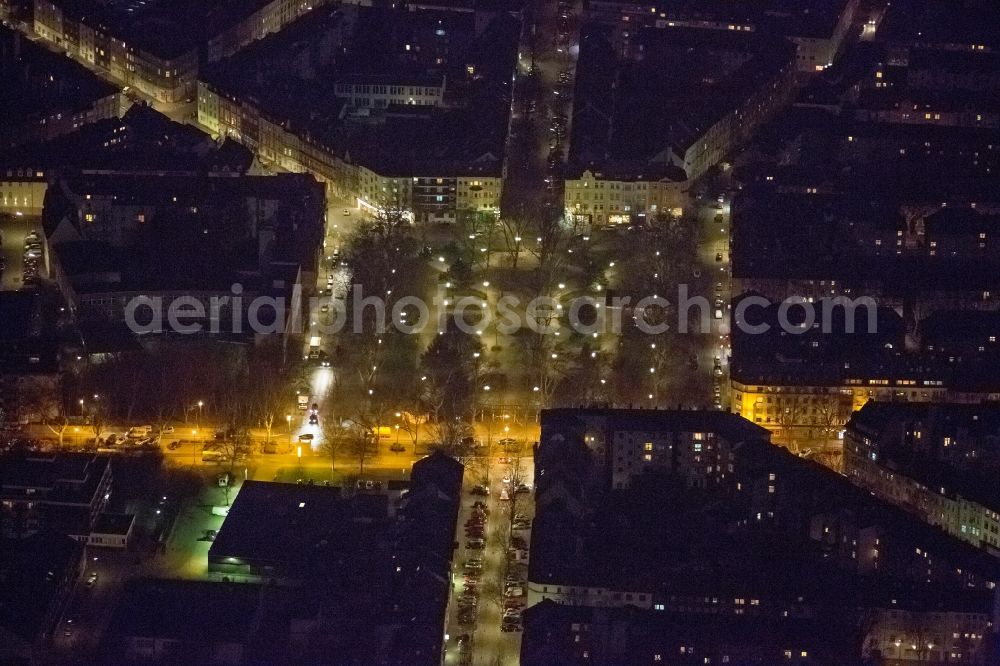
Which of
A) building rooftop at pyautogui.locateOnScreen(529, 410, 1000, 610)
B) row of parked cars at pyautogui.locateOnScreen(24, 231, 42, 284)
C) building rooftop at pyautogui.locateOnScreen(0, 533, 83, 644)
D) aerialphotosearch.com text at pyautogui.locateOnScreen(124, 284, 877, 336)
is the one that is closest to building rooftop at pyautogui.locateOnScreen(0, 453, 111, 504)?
building rooftop at pyautogui.locateOnScreen(0, 533, 83, 644)

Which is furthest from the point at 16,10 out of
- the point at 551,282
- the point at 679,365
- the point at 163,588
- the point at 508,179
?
the point at 163,588

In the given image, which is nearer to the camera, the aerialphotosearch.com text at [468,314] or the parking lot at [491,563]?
the parking lot at [491,563]

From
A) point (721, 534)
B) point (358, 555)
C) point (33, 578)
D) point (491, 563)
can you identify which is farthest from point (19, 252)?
point (721, 534)

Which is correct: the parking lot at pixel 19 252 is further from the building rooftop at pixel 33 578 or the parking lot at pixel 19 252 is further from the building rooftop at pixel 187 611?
the building rooftop at pixel 187 611

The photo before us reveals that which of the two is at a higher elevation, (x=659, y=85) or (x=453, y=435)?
(x=659, y=85)

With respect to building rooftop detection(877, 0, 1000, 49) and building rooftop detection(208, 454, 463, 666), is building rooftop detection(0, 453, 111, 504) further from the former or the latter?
building rooftop detection(877, 0, 1000, 49)

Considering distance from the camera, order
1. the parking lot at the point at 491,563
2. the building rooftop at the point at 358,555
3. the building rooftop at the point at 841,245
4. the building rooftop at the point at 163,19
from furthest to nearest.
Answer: the building rooftop at the point at 163,19, the building rooftop at the point at 841,245, the parking lot at the point at 491,563, the building rooftop at the point at 358,555

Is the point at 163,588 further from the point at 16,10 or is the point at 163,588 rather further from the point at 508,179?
the point at 16,10

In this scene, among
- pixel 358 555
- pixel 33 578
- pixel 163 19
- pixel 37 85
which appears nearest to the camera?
pixel 33 578

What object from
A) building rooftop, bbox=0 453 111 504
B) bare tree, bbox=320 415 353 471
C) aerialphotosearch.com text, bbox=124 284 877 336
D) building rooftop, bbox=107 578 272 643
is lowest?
building rooftop, bbox=107 578 272 643

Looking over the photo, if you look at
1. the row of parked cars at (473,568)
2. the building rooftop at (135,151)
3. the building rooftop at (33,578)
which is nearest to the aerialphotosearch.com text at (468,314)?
the building rooftop at (135,151)

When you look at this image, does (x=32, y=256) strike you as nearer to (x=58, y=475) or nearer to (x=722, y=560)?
(x=58, y=475)

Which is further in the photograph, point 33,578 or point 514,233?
point 514,233
